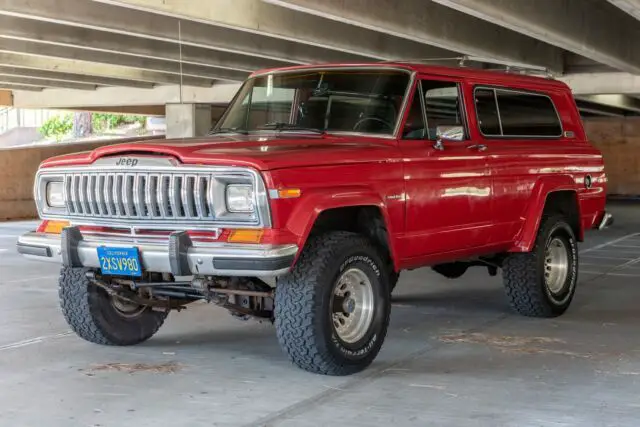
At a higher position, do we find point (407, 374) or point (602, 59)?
point (602, 59)

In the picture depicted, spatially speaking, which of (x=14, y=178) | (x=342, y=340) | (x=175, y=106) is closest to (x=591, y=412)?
(x=342, y=340)

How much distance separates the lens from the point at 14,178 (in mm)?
24766

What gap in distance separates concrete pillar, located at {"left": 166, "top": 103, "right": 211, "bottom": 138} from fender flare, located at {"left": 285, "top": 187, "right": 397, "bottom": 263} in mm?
17627

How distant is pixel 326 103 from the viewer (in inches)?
265

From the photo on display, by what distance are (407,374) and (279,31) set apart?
8.76 m

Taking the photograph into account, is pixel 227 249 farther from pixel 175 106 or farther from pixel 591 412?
pixel 175 106

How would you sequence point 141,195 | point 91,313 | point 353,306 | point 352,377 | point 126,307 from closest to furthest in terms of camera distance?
point 141,195, point 352,377, point 353,306, point 91,313, point 126,307

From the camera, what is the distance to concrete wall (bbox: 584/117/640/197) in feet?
105

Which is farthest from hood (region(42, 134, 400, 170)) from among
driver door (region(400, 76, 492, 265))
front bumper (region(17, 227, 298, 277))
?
front bumper (region(17, 227, 298, 277))

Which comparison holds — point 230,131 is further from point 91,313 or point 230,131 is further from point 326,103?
point 91,313

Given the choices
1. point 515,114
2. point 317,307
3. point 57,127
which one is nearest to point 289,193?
point 317,307

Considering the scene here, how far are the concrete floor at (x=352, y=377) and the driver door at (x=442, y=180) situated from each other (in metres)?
0.78

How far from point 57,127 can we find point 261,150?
4646cm

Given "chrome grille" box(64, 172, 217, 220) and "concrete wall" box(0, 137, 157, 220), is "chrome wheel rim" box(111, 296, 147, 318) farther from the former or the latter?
"concrete wall" box(0, 137, 157, 220)
